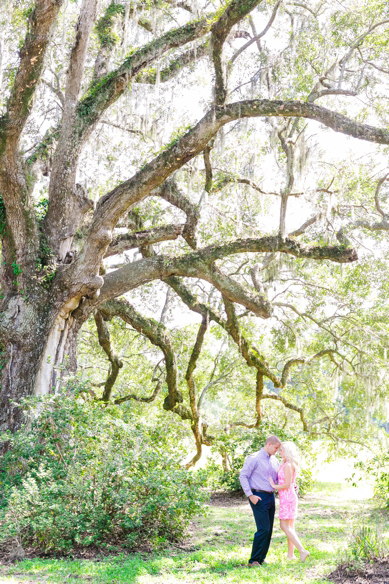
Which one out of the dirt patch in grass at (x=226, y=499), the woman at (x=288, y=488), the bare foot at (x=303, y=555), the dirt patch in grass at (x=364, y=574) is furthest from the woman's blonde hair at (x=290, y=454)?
the dirt patch in grass at (x=226, y=499)

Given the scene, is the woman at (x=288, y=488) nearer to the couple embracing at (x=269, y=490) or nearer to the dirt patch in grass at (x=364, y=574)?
the couple embracing at (x=269, y=490)

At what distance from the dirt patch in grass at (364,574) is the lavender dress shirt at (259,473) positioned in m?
1.02

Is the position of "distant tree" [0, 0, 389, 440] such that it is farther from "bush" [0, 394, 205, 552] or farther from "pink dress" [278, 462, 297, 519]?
"pink dress" [278, 462, 297, 519]

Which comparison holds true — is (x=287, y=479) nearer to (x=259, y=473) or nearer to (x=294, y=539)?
(x=259, y=473)

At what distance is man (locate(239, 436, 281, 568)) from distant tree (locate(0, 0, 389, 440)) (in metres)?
2.87

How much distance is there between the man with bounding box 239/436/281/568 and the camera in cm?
485

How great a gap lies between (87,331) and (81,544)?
11200 mm

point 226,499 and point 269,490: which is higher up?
point 269,490

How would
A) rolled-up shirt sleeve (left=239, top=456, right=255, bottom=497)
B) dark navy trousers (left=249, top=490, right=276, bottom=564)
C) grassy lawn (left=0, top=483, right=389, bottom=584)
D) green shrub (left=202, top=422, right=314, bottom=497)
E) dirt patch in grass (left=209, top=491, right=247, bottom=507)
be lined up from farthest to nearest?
green shrub (left=202, top=422, right=314, bottom=497) < dirt patch in grass (left=209, top=491, right=247, bottom=507) < rolled-up shirt sleeve (left=239, top=456, right=255, bottom=497) < dark navy trousers (left=249, top=490, right=276, bottom=564) < grassy lawn (left=0, top=483, right=389, bottom=584)

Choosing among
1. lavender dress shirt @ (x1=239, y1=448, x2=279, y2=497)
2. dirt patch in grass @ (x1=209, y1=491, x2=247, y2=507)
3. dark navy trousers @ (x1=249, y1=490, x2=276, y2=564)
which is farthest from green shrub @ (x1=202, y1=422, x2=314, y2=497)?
dark navy trousers @ (x1=249, y1=490, x2=276, y2=564)

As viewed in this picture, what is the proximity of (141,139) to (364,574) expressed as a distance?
992cm

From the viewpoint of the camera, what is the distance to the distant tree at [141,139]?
7.41 meters

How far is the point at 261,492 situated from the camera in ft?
16.5

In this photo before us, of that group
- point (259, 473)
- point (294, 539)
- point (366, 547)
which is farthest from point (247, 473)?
point (366, 547)
